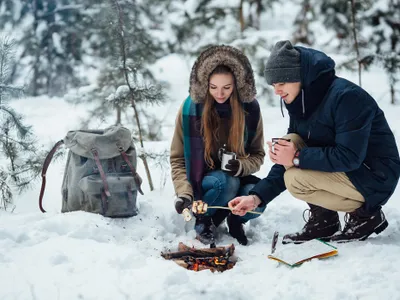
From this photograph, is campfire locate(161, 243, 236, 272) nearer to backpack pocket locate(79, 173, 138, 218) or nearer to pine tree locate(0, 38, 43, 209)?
backpack pocket locate(79, 173, 138, 218)

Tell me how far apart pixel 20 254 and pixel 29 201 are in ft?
5.72

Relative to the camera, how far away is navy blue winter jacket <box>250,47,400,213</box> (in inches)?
101

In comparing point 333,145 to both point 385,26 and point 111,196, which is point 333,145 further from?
point 385,26

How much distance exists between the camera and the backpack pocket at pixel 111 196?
3363 millimetres

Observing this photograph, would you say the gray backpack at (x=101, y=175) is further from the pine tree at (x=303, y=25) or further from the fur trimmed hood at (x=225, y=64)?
the pine tree at (x=303, y=25)

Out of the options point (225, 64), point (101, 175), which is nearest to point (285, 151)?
point (225, 64)

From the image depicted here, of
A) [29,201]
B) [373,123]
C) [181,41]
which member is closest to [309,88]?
[373,123]

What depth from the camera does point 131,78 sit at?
4391 mm

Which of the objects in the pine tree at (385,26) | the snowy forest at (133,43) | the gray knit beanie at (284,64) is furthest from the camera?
the pine tree at (385,26)

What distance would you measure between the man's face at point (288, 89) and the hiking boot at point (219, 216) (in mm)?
1056

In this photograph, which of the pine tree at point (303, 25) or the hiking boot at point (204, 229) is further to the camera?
the pine tree at point (303, 25)

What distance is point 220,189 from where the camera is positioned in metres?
3.23

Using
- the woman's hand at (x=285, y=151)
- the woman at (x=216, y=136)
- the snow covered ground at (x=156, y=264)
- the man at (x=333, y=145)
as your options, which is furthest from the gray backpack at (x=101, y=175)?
the woman's hand at (x=285, y=151)

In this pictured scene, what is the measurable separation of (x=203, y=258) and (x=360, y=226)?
3.41 ft
